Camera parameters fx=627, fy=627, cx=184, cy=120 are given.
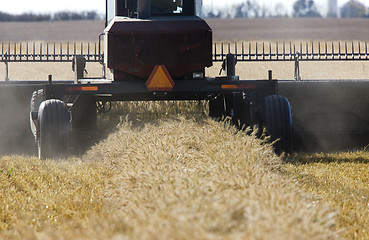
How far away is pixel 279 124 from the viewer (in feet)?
30.1

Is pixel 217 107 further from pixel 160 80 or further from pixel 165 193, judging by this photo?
pixel 165 193

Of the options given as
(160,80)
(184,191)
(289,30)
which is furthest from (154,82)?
(289,30)

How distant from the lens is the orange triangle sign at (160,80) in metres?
9.04

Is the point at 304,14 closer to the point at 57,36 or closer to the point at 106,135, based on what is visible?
the point at 57,36

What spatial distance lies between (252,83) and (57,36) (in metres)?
59.8

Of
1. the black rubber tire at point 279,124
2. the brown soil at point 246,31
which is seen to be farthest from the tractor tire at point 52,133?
the brown soil at point 246,31

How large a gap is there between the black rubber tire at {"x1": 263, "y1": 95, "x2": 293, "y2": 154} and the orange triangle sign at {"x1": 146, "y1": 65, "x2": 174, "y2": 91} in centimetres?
149

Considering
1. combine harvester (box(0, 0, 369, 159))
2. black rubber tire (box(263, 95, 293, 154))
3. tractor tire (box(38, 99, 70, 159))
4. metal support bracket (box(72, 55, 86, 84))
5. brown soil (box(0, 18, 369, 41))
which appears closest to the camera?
tractor tire (box(38, 99, 70, 159))

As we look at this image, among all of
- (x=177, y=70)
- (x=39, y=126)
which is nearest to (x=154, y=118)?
(x=177, y=70)

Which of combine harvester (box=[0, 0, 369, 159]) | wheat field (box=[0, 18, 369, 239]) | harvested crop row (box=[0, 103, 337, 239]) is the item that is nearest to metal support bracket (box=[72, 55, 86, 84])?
combine harvester (box=[0, 0, 369, 159])

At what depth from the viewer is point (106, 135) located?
1066 centimetres

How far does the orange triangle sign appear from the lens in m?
9.04

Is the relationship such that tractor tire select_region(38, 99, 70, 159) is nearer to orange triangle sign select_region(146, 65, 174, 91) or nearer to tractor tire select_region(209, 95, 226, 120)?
orange triangle sign select_region(146, 65, 174, 91)

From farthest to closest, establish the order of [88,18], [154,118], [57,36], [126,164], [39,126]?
[88,18]
[57,36]
[154,118]
[39,126]
[126,164]
